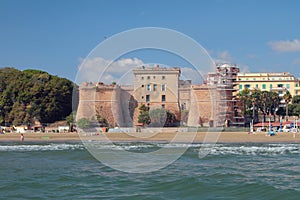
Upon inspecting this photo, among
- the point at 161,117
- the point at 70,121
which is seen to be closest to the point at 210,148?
the point at 161,117

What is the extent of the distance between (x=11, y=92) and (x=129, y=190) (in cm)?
5568

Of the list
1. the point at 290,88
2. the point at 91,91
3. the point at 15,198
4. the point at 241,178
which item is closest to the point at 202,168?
the point at 241,178

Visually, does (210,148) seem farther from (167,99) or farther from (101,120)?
(167,99)

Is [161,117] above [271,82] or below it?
below

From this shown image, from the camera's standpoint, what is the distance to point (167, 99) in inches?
2544

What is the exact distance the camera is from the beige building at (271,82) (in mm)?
81938

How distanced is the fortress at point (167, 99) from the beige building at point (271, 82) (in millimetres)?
15595

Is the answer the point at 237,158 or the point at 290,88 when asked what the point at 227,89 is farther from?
the point at 237,158

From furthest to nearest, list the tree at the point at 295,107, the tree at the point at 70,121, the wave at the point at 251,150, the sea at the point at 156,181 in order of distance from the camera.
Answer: the tree at the point at 295,107 < the tree at the point at 70,121 < the wave at the point at 251,150 < the sea at the point at 156,181

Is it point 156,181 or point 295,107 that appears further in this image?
point 295,107

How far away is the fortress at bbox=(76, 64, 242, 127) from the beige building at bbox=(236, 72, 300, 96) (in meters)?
15.6

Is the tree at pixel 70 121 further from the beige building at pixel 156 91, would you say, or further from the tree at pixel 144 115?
the beige building at pixel 156 91

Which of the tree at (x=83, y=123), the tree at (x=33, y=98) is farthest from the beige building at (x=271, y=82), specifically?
the tree at (x=83, y=123)

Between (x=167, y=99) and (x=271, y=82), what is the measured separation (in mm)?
27350
